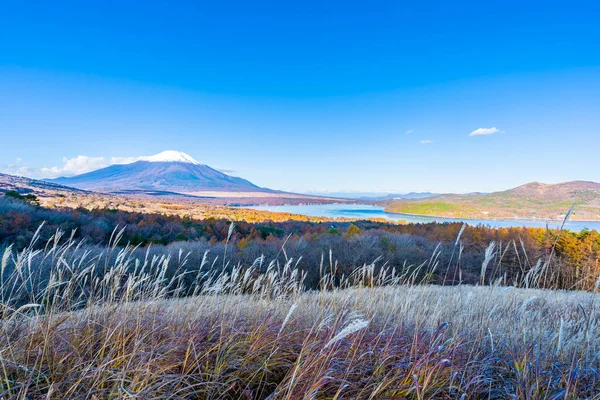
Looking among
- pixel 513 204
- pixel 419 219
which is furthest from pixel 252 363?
pixel 513 204

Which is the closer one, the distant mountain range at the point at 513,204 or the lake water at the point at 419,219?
the lake water at the point at 419,219

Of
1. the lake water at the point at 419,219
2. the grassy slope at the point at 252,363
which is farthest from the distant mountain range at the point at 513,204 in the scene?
the grassy slope at the point at 252,363

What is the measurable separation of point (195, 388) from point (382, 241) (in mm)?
18523

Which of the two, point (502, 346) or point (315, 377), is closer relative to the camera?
point (315, 377)

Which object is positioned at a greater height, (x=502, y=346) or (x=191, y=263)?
(x=502, y=346)

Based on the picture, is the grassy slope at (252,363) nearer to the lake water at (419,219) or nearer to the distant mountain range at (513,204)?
the lake water at (419,219)

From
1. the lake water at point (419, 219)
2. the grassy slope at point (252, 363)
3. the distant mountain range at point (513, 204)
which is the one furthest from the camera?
the distant mountain range at point (513, 204)

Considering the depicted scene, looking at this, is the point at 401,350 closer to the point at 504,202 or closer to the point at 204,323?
the point at 204,323

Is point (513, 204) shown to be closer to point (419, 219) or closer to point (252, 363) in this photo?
point (419, 219)

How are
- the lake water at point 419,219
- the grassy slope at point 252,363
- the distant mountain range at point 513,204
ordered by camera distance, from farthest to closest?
the distant mountain range at point 513,204, the lake water at point 419,219, the grassy slope at point 252,363

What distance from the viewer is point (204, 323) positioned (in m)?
2.84

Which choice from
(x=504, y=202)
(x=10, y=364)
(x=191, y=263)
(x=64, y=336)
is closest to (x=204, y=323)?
(x=64, y=336)

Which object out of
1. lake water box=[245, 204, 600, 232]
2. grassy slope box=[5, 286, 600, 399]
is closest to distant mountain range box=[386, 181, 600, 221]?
lake water box=[245, 204, 600, 232]

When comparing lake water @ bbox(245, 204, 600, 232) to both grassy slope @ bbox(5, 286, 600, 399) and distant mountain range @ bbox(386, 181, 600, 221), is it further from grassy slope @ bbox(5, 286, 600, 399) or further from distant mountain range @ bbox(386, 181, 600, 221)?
distant mountain range @ bbox(386, 181, 600, 221)
